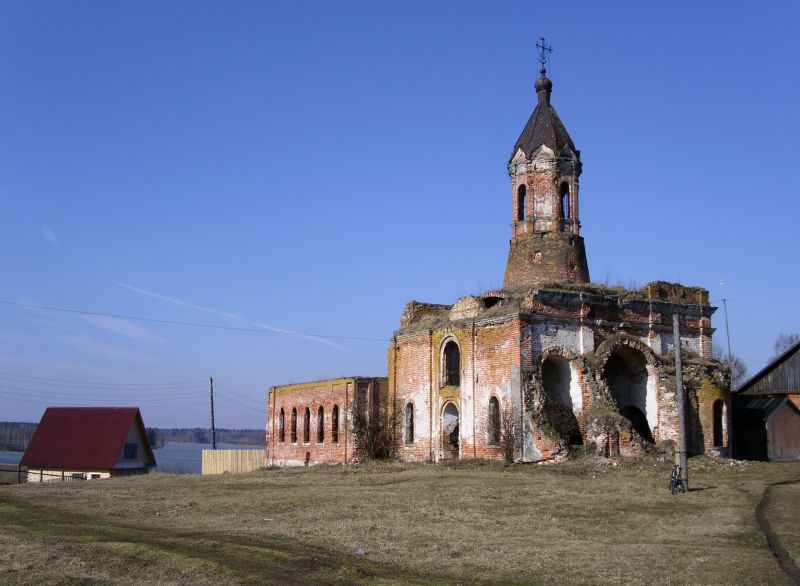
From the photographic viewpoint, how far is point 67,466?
44375 millimetres

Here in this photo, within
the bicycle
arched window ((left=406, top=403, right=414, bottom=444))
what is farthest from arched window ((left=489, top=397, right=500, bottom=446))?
the bicycle

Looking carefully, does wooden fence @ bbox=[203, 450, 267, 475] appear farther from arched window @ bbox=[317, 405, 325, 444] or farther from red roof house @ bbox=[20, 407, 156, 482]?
red roof house @ bbox=[20, 407, 156, 482]

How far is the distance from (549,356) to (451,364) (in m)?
4.79

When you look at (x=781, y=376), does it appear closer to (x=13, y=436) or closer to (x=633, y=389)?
(x=633, y=389)

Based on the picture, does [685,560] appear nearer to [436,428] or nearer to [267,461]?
[436,428]

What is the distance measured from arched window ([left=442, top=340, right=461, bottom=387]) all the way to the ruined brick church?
4cm

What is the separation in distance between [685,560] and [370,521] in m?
A: 5.97

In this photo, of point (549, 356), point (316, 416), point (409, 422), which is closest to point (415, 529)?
point (549, 356)

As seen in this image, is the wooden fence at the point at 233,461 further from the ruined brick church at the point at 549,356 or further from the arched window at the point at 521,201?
the arched window at the point at 521,201

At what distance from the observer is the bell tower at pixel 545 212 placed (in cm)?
3147

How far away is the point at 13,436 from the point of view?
14862 cm

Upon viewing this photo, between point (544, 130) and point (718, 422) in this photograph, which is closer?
point (718, 422)

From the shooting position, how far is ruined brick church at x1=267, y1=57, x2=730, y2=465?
27609mm

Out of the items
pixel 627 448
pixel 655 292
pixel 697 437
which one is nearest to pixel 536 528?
pixel 627 448
